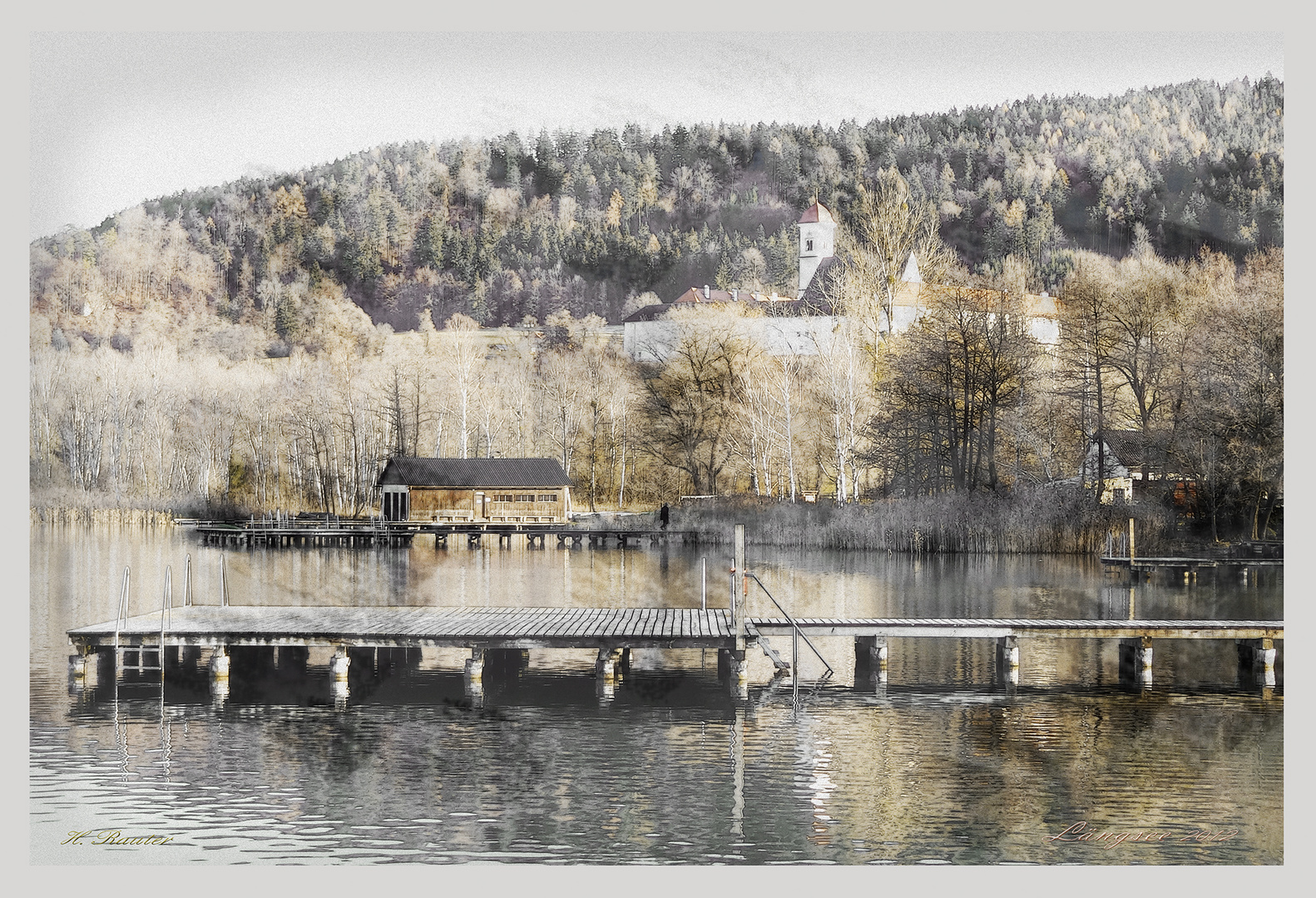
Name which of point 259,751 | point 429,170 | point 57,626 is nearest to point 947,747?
point 259,751

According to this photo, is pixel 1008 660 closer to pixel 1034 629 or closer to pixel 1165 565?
pixel 1034 629

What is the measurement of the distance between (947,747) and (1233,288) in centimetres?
636

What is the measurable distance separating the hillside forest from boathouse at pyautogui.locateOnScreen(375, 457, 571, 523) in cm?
36

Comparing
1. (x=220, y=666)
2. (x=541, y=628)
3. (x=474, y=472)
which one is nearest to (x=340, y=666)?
(x=220, y=666)

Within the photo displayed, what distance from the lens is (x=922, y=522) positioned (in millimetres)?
16406

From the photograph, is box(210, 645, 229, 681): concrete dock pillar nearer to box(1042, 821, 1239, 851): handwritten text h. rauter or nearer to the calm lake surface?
the calm lake surface

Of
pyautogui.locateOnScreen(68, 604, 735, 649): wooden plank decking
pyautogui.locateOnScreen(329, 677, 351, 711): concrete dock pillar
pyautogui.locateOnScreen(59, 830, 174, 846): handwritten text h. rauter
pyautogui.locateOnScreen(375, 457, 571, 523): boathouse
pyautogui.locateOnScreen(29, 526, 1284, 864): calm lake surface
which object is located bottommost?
pyautogui.locateOnScreen(59, 830, 174, 846): handwritten text h. rauter

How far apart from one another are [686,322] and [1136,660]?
598 cm

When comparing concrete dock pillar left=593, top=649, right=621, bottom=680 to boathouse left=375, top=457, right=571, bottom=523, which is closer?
concrete dock pillar left=593, top=649, right=621, bottom=680

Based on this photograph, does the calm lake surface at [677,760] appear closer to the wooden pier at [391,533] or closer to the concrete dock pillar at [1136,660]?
the concrete dock pillar at [1136,660]

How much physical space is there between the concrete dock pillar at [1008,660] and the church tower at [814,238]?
15.2 feet

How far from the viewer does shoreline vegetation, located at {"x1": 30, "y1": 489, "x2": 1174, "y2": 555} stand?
585 inches

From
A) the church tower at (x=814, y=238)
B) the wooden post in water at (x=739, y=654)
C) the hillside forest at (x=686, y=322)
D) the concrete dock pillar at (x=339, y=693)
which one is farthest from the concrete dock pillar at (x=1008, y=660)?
the concrete dock pillar at (x=339, y=693)

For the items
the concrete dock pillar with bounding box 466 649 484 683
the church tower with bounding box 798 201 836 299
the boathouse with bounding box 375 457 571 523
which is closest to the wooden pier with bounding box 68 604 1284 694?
the concrete dock pillar with bounding box 466 649 484 683
